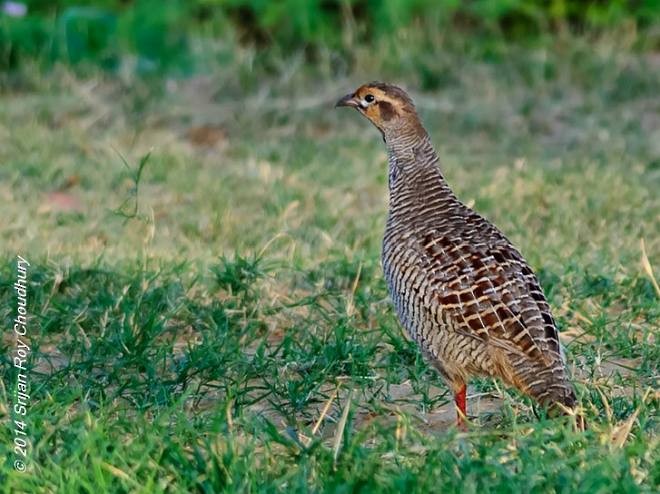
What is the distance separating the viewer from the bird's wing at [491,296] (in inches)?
181

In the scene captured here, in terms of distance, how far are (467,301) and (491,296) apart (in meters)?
0.08

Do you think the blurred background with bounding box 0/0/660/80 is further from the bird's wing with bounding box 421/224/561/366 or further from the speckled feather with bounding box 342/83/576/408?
the bird's wing with bounding box 421/224/561/366

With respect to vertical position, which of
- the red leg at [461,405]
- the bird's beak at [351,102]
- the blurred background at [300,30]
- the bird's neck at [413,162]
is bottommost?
the blurred background at [300,30]

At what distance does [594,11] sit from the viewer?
1052 centimetres

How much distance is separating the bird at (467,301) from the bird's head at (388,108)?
0.33 m

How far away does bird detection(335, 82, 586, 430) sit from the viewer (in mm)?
4559

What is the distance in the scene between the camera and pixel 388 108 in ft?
18.3

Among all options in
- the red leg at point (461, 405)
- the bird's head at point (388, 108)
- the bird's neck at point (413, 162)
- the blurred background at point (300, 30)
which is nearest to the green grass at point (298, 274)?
the red leg at point (461, 405)

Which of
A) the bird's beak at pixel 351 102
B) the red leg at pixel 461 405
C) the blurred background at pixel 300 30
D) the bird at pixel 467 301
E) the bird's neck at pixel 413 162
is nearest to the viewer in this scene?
the bird at pixel 467 301

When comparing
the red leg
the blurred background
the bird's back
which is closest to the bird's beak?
the bird's back

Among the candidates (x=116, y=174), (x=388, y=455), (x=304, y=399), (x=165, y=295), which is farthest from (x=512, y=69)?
(x=388, y=455)

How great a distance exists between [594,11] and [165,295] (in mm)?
5551

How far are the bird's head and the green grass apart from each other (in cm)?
78

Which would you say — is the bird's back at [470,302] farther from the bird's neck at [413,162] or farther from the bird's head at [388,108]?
the bird's head at [388,108]
